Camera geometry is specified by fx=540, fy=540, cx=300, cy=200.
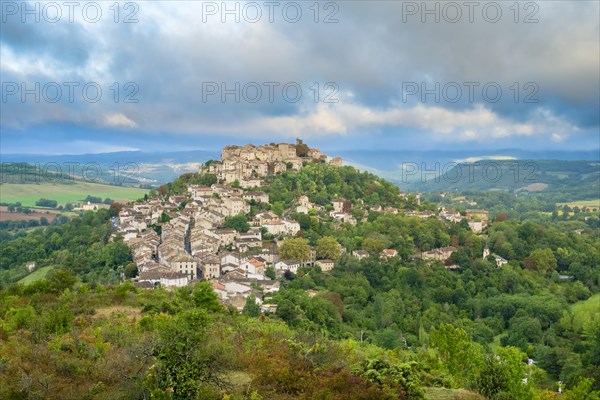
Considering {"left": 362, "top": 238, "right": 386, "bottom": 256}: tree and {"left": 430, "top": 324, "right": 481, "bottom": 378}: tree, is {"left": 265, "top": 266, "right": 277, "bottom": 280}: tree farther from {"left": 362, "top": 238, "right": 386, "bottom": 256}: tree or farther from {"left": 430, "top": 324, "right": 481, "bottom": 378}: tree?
{"left": 430, "top": 324, "right": 481, "bottom": 378}: tree

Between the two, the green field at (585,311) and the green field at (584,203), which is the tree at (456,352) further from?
the green field at (584,203)

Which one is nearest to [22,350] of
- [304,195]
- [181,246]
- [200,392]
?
[200,392]

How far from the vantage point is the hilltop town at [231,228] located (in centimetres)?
4281

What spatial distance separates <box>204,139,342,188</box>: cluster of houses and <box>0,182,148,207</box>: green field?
4423cm

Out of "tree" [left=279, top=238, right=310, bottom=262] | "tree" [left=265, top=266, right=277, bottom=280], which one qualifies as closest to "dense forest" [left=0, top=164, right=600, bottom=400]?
"tree" [left=279, top=238, right=310, bottom=262]

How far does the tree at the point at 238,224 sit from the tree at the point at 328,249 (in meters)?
8.29

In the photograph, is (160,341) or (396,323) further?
(396,323)

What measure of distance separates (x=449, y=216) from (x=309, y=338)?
55.5 metres

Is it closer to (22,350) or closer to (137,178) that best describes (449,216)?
(22,350)

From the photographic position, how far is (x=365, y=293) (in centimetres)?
4409

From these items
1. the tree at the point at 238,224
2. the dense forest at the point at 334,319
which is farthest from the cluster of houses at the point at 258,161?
the tree at the point at 238,224

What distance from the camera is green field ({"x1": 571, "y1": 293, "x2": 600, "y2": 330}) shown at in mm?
42453

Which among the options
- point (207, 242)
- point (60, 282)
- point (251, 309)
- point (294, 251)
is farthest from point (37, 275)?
point (251, 309)

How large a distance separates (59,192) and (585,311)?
113075mm
